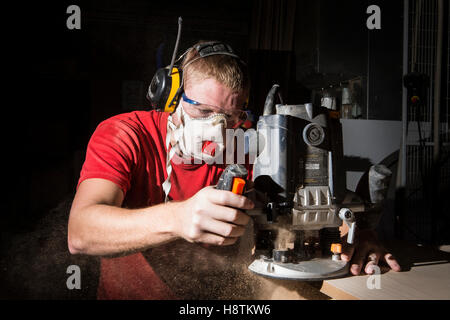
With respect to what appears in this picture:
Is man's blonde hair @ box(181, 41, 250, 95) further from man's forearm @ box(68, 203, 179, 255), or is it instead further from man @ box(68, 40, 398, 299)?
man's forearm @ box(68, 203, 179, 255)

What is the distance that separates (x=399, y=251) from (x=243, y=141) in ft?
3.05

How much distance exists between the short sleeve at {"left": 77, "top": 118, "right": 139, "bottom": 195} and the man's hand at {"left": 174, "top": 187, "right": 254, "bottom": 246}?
1.31ft

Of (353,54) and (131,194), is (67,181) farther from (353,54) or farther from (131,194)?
(353,54)

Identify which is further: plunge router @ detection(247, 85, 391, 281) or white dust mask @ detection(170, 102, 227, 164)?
white dust mask @ detection(170, 102, 227, 164)

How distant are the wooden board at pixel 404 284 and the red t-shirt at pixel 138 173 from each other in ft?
2.10

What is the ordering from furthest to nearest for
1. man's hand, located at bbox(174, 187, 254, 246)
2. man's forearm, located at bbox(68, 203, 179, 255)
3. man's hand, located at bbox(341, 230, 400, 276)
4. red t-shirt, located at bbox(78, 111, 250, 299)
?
red t-shirt, located at bbox(78, 111, 250, 299), man's hand, located at bbox(341, 230, 400, 276), man's forearm, located at bbox(68, 203, 179, 255), man's hand, located at bbox(174, 187, 254, 246)

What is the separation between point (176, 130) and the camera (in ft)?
4.07

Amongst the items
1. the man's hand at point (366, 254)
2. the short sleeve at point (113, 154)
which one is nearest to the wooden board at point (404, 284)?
the man's hand at point (366, 254)

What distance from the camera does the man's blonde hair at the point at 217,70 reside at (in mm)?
1228

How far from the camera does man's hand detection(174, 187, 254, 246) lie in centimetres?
75

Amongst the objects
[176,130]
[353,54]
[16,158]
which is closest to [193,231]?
[176,130]

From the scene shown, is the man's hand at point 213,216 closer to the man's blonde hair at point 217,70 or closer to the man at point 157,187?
Answer: the man at point 157,187

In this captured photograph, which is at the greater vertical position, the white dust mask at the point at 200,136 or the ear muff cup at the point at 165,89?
the ear muff cup at the point at 165,89

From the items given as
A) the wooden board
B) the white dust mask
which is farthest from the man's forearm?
the wooden board
